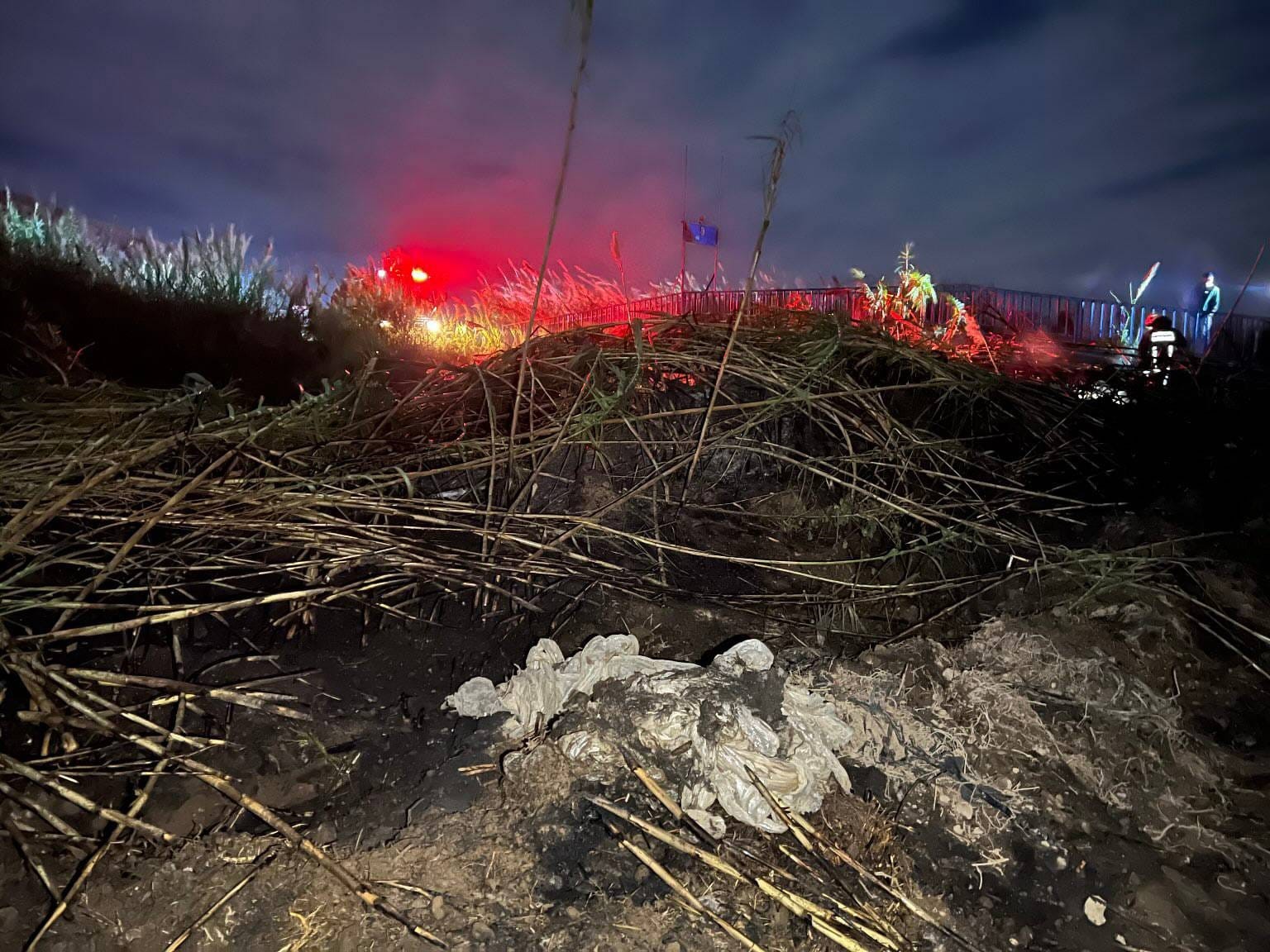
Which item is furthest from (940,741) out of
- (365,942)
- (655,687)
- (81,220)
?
(81,220)

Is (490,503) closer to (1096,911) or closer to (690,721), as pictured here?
(690,721)

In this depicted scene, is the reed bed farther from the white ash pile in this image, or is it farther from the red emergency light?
the red emergency light

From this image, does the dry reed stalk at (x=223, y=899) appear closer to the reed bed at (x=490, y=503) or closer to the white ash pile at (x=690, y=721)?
the reed bed at (x=490, y=503)

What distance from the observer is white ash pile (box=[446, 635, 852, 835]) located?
4.30 feet

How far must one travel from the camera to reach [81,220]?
8.68 metres

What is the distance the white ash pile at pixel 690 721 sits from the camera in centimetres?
131

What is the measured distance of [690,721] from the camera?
4.48 ft

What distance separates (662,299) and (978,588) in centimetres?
924

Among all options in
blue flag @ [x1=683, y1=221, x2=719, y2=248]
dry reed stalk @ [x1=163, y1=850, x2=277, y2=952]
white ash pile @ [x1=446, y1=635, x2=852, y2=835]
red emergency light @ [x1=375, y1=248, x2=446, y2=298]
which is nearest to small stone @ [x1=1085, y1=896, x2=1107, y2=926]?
white ash pile @ [x1=446, y1=635, x2=852, y2=835]

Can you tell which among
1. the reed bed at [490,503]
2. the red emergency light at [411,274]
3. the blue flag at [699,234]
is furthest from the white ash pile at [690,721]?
the red emergency light at [411,274]

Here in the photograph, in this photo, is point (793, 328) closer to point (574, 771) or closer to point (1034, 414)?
point (1034, 414)

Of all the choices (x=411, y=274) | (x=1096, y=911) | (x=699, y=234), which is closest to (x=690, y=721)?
(x=1096, y=911)

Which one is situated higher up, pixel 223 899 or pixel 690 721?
pixel 690 721

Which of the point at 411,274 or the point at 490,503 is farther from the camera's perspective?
the point at 411,274
